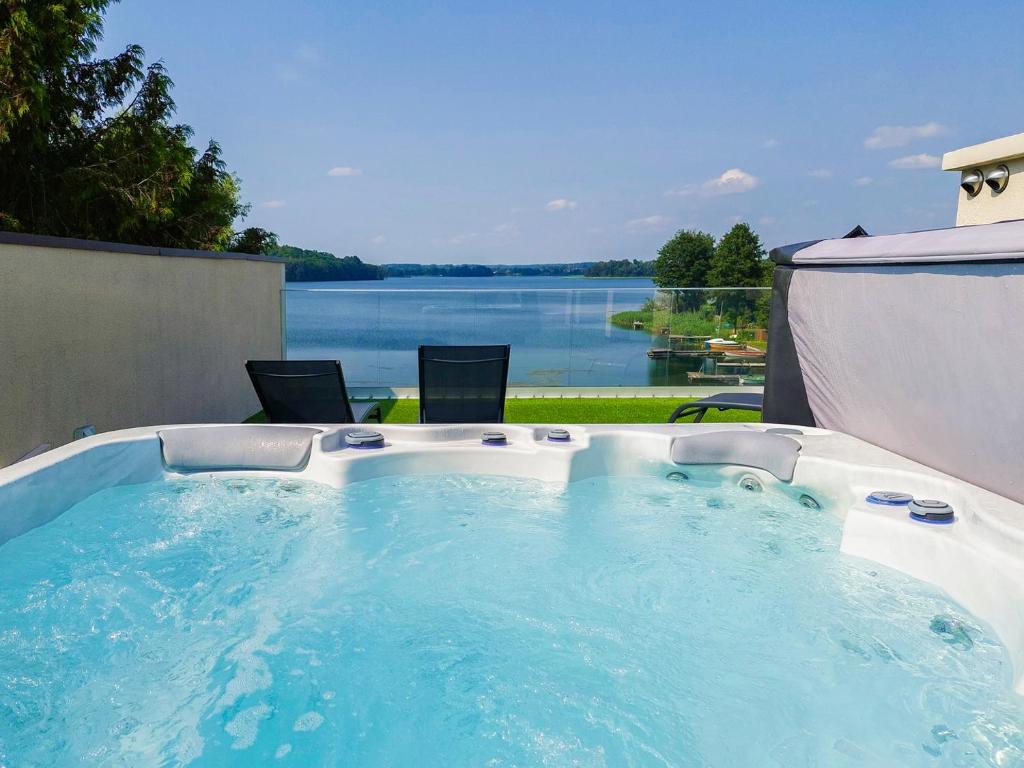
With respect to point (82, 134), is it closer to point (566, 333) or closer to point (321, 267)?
point (321, 267)

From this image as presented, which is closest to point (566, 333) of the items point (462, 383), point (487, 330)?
point (487, 330)

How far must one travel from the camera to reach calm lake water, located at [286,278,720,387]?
843 cm

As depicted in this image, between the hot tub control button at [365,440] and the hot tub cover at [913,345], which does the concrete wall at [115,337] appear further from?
the hot tub cover at [913,345]

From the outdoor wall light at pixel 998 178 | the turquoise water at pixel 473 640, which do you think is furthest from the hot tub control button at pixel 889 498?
the outdoor wall light at pixel 998 178

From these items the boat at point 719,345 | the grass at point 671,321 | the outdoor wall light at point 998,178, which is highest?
the outdoor wall light at point 998,178

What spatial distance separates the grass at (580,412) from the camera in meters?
6.99

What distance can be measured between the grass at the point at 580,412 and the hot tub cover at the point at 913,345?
2.72 m

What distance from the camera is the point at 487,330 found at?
28.5 feet

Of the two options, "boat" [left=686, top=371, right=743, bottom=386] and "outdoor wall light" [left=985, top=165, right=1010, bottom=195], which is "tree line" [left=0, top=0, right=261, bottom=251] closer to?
"boat" [left=686, top=371, right=743, bottom=386]

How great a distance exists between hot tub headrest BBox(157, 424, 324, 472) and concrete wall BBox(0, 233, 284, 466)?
1082 mm

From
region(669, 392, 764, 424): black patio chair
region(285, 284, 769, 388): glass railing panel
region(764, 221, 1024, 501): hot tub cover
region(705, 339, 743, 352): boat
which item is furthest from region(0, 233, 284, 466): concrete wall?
region(705, 339, 743, 352): boat

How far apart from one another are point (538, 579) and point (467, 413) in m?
2.19

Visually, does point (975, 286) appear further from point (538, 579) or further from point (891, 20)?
point (891, 20)

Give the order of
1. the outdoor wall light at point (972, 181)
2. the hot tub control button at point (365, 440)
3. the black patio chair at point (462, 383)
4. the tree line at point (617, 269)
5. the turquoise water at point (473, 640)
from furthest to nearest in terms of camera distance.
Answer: the tree line at point (617, 269) → the outdoor wall light at point (972, 181) → the black patio chair at point (462, 383) → the hot tub control button at point (365, 440) → the turquoise water at point (473, 640)
